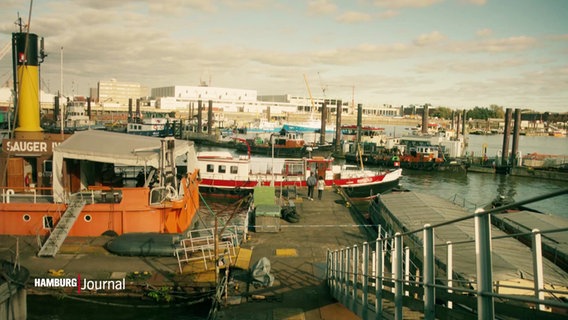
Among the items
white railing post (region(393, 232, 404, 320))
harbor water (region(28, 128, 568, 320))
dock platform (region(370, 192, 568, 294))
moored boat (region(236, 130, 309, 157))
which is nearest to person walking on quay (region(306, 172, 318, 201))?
dock platform (region(370, 192, 568, 294))

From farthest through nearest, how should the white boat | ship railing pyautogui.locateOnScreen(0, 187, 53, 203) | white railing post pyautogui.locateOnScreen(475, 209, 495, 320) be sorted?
the white boat → ship railing pyautogui.locateOnScreen(0, 187, 53, 203) → white railing post pyautogui.locateOnScreen(475, 209, 495, 320)

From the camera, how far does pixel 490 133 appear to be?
19400cm

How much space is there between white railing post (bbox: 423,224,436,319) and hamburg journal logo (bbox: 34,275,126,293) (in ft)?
39.4

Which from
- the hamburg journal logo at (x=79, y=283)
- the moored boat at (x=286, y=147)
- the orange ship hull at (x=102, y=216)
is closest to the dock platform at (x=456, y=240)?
the hamburg journal logo at (x=79, y=283)

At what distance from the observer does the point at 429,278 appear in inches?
193

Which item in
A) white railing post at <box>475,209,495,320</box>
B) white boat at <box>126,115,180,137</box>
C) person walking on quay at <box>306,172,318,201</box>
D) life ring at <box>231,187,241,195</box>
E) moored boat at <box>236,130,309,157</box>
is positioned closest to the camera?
white railing post at <box>475,209,495,320</box>

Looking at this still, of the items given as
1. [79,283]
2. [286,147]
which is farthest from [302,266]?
[286,147]

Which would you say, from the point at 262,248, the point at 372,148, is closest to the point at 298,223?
the point at 262,248

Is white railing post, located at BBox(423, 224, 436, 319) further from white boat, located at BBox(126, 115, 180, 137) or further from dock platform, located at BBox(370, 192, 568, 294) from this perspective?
white boat, located at BBox(126, 115, 180, 137)

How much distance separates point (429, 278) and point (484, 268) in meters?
1.25

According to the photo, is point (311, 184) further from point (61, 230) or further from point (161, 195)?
point (61, 230)

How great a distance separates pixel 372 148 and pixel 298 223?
51.7 m

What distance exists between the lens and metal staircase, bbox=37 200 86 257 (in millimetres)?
16741

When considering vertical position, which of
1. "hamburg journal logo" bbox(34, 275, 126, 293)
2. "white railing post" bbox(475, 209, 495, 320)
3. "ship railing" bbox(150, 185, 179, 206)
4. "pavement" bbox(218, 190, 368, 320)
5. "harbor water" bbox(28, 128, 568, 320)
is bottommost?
"harbor water" bbox(28, 128, 568, 320)
